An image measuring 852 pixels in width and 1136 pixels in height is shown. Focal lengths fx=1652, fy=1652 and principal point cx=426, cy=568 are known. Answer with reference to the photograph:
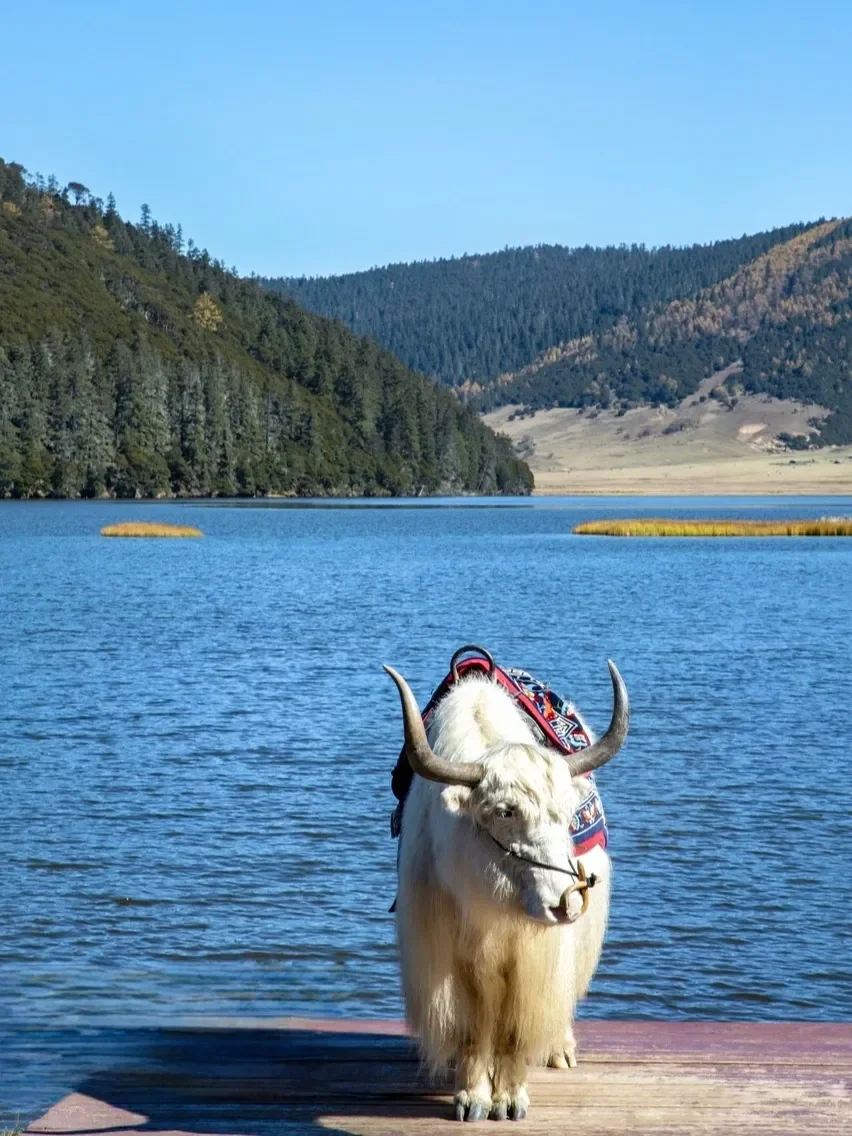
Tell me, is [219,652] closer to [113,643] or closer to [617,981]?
[113,643]

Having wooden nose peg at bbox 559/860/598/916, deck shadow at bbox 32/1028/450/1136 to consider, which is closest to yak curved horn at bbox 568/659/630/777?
wooden nose peg at bbox 559/860/598/916

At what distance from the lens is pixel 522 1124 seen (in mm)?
6523

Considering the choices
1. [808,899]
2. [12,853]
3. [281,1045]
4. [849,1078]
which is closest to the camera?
[849,1078]

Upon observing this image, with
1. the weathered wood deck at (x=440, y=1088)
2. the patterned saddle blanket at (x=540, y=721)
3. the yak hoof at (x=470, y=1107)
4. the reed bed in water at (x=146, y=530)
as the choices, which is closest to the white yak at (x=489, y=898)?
the yak hoof at (x=470, y=1107)

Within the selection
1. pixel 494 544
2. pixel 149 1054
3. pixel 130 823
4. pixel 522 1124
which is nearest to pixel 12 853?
pixel 130 823

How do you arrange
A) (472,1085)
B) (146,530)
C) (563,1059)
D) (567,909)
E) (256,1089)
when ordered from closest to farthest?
(567,909)
(472,1085)
(256,1089)
(563,1059)
(146,530)

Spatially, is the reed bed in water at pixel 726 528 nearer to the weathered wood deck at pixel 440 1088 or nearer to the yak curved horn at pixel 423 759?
the weathered wood deck at pixel 440 1088

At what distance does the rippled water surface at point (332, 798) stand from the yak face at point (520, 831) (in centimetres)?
316

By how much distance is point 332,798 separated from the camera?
673 inches

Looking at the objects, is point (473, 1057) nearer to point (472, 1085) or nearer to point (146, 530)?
point (472, 1085)

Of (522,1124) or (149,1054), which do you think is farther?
(149,1054)

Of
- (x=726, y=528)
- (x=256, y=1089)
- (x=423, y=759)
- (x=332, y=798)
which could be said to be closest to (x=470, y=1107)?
(x=256, y=1089)

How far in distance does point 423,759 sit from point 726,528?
8424cm

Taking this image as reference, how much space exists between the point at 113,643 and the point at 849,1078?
28.3m
